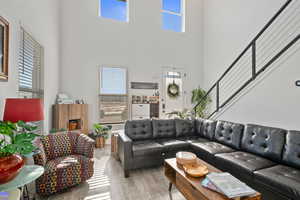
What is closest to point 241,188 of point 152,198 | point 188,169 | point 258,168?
point 188,169

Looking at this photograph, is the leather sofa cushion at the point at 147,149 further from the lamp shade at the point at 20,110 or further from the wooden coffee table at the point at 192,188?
the lamp shade at the point at 20,110

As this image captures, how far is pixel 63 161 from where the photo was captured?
6.70ft

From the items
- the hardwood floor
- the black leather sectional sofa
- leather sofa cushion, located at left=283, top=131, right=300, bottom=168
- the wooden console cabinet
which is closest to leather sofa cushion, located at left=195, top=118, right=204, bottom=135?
the black leather sectional sofa

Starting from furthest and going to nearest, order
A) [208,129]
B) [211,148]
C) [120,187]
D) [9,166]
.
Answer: [208,129], [211,148], [120,187], [9,166]

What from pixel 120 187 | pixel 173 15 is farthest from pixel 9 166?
pixel 173 15

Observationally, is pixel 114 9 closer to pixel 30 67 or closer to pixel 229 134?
pixel 30 67

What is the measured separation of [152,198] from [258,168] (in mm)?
1383

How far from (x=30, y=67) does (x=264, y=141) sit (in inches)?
152

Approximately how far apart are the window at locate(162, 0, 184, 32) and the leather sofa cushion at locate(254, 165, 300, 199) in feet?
16.5

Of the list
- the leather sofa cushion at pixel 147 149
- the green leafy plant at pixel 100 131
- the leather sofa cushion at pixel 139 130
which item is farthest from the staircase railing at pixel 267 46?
the green leafy plant at pixel 100 131

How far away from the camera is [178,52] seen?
17.9ft

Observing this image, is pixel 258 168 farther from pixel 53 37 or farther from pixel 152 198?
pixel 53 37

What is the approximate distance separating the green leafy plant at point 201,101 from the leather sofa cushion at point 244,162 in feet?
8.99

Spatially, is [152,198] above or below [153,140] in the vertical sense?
below
